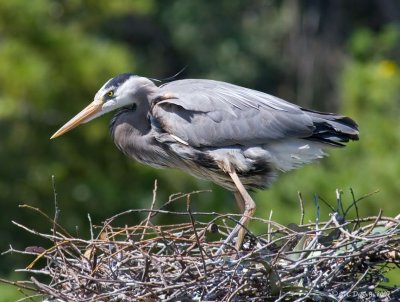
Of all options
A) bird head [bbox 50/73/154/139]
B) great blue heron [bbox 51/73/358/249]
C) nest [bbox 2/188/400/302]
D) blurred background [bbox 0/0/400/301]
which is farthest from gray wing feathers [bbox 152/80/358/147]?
blurred background [bbox 0/0/400/301]

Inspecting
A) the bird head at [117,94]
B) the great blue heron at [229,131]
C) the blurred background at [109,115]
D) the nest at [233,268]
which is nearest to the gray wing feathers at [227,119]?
the great blue heron at [229,131]

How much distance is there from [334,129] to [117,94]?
111cm

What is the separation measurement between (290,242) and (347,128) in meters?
0.86

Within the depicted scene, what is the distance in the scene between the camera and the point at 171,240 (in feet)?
18.8

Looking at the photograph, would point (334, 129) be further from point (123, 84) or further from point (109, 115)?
point (109, 115)

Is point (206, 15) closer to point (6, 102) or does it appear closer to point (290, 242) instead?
point (6, 102)

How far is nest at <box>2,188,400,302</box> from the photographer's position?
5.46 metres

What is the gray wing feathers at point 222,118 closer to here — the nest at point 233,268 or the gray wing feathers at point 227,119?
the gray wing feathers at point 227,119

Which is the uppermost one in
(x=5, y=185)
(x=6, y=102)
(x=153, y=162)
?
(x=153, y=162)

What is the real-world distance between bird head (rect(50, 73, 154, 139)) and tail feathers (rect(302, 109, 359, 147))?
874 millimetres

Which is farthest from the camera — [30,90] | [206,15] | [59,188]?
[206,15]

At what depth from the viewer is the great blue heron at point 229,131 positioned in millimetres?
6488

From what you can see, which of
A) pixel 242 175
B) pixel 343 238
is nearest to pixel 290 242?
pixel 343 238

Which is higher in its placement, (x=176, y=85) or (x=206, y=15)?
(x=176, y=85)
